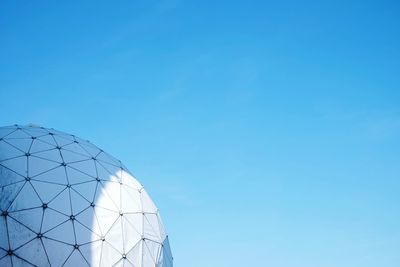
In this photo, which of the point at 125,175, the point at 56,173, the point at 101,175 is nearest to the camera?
the point at 56,173

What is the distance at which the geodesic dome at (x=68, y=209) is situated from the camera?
46.3ft

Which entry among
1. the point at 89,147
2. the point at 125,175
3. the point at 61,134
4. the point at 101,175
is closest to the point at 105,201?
the point at 101,175

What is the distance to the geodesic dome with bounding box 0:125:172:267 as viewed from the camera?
1411 centimetres

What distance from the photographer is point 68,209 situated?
15016mm

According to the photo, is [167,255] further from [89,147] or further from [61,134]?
[61,134]

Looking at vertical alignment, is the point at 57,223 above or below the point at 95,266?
above

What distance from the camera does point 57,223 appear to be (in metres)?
14.5

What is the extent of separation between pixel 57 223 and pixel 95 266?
89.3 inches

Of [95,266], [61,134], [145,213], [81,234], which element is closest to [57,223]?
[81,234]

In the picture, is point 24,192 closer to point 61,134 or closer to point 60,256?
point 60,256

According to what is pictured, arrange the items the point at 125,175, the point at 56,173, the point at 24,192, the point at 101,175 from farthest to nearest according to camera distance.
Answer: the point at 125,175 < the point at 101,175 < the point at 56,173 < the point at 24,192

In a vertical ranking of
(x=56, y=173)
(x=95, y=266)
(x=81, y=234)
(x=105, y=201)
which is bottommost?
(x=95, y=266)

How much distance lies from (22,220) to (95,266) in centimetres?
334

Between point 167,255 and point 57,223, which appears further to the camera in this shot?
point 167,255
